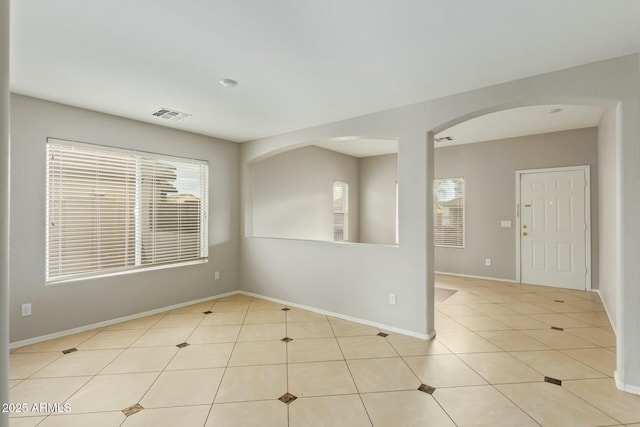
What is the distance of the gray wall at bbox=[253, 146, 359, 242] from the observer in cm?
537

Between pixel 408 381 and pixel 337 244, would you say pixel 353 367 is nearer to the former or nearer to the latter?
pixel 408 381

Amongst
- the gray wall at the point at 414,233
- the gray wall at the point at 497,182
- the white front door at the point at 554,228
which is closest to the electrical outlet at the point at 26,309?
the gray wall at the point at 414,233

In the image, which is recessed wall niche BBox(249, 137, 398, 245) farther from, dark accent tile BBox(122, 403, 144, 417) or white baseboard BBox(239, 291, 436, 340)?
dark accent tile BBox(122, 403, 144, 417)

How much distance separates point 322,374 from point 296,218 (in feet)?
11.9

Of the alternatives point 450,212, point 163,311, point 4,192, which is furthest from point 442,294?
point 4,192

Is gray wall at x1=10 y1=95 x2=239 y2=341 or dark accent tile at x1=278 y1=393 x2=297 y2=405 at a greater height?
gray wall at x1=10 y1=95 x2=239 y2=341

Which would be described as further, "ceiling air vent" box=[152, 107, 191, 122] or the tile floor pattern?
"ceiling air vent" box=[152, 107, 191, 122]

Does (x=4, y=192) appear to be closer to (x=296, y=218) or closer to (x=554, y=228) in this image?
(x=296, y=218)

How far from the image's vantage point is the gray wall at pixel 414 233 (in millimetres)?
2287

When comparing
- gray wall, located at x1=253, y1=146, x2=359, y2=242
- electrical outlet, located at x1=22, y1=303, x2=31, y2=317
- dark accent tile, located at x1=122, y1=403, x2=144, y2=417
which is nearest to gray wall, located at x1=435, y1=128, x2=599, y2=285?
gray wall, located at x1=253, y1=146, x2=359, y2=242

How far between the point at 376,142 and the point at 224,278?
3.82m

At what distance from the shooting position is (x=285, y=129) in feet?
14.4

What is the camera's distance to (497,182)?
5.91m

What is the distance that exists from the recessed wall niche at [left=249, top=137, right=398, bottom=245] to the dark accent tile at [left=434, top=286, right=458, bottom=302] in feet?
6.80
